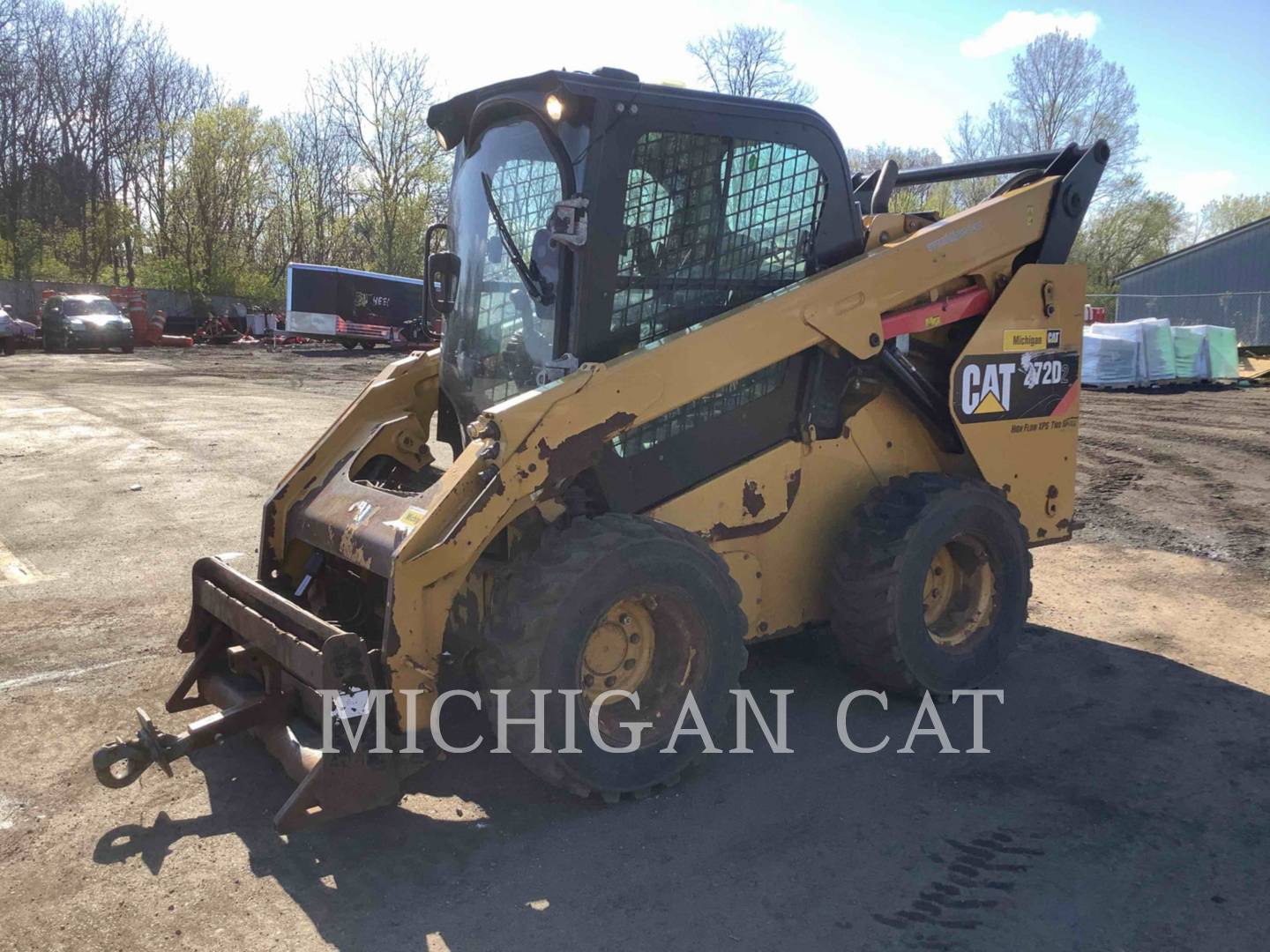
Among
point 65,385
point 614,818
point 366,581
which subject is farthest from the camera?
point 65,385

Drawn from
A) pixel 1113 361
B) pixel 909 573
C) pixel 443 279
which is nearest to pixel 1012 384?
pixel 909 573

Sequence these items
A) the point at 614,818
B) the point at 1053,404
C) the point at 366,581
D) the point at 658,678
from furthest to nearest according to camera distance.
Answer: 1. the point at 1053,404
2. the point at 366,581
3. the point at 658,678
4. the point at 614,818

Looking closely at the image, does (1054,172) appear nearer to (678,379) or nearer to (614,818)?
(678,379)

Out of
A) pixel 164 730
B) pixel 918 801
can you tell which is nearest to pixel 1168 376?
pixel 918 801

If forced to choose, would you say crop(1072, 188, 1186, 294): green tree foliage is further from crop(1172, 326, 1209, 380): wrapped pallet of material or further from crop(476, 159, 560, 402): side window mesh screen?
crop(476, 159, 560, 402): side window mesh screen

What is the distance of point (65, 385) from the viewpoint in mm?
19703

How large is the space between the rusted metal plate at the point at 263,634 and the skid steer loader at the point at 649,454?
2 centimetres

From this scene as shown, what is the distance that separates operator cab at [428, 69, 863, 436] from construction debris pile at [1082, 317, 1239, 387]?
17.3 m

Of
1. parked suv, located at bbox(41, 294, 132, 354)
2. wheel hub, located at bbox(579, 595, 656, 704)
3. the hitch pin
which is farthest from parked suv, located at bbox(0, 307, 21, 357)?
wheel hub, located at bbox(579, 595, 656, 704)

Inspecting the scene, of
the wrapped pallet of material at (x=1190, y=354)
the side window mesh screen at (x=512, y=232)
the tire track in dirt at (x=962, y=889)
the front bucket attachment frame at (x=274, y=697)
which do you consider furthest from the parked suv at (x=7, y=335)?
the tire track in dirt at (x=962, y=889)

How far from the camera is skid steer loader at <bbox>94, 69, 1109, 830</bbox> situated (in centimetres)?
354

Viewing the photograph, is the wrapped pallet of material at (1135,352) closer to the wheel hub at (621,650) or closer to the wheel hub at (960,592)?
the wheel hub at (960,592)

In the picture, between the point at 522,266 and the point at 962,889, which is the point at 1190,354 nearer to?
the point at 522,266

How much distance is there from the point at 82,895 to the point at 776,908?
86.2 inches
